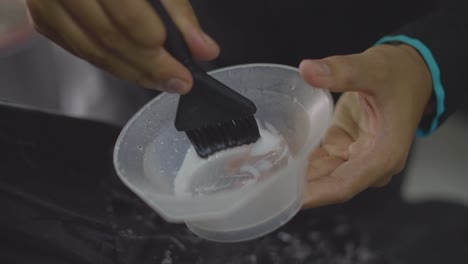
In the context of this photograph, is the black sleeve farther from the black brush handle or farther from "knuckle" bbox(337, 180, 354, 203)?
the black brush handle

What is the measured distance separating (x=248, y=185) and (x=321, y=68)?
0.49ft

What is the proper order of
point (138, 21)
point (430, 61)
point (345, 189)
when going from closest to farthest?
point (138, 21), point (345, 189), point (430, 61)

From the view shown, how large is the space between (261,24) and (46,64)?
0.70 metres

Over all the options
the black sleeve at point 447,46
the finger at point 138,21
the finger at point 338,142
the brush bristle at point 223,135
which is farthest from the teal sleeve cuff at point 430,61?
the finger at point 138,21

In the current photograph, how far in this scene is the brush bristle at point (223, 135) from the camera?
2.21 ft

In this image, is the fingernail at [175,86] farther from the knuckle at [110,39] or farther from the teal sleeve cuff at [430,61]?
the teal sleeve cuff at [430,61]

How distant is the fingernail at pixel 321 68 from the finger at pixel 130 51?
128mm

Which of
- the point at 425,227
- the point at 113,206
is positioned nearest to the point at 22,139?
the point at 113,206

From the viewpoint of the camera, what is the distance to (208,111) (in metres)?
0.65

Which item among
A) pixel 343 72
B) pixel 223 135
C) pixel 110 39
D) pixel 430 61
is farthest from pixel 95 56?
pixel 430 61

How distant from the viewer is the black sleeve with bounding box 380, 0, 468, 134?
80cm

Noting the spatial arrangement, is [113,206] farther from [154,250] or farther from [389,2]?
[389,2]

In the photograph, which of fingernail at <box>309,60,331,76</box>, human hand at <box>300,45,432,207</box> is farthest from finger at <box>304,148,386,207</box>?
fingernail at <box>309,60,331,76</box>

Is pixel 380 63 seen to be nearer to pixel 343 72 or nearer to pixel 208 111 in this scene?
pixel 343 72
